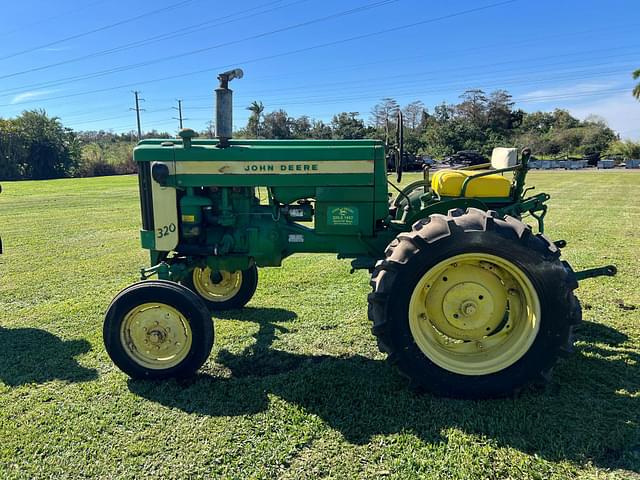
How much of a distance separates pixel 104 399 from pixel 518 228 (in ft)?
9.76

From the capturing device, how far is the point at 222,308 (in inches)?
196

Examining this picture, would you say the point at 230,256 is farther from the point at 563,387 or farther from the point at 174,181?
the point at 563,387

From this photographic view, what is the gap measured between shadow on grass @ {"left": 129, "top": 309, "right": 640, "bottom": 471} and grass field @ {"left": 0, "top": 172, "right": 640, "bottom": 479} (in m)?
0.01

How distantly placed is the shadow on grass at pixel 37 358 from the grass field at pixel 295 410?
0.06ft

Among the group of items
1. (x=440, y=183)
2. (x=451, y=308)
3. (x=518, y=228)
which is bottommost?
(x=451, y=308)

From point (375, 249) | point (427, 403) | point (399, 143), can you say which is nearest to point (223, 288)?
point (375, 249)

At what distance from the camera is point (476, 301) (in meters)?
3.20

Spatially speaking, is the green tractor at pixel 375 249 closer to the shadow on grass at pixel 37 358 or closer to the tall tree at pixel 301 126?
the shadow on grass at pixel 37 358

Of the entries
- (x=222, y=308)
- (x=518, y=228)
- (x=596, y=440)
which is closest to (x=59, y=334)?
(x=222, y=308)

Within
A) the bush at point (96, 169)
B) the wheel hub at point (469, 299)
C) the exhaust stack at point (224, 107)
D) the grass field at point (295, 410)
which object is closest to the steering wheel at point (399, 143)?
the wheel hub at point (469, 299)

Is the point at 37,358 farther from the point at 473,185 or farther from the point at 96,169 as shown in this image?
the point at 96,169

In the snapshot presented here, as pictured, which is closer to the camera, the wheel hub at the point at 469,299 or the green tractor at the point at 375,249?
the green tractor at the point at 375,249

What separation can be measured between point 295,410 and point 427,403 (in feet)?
2.80

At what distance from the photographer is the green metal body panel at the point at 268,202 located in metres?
3.71
